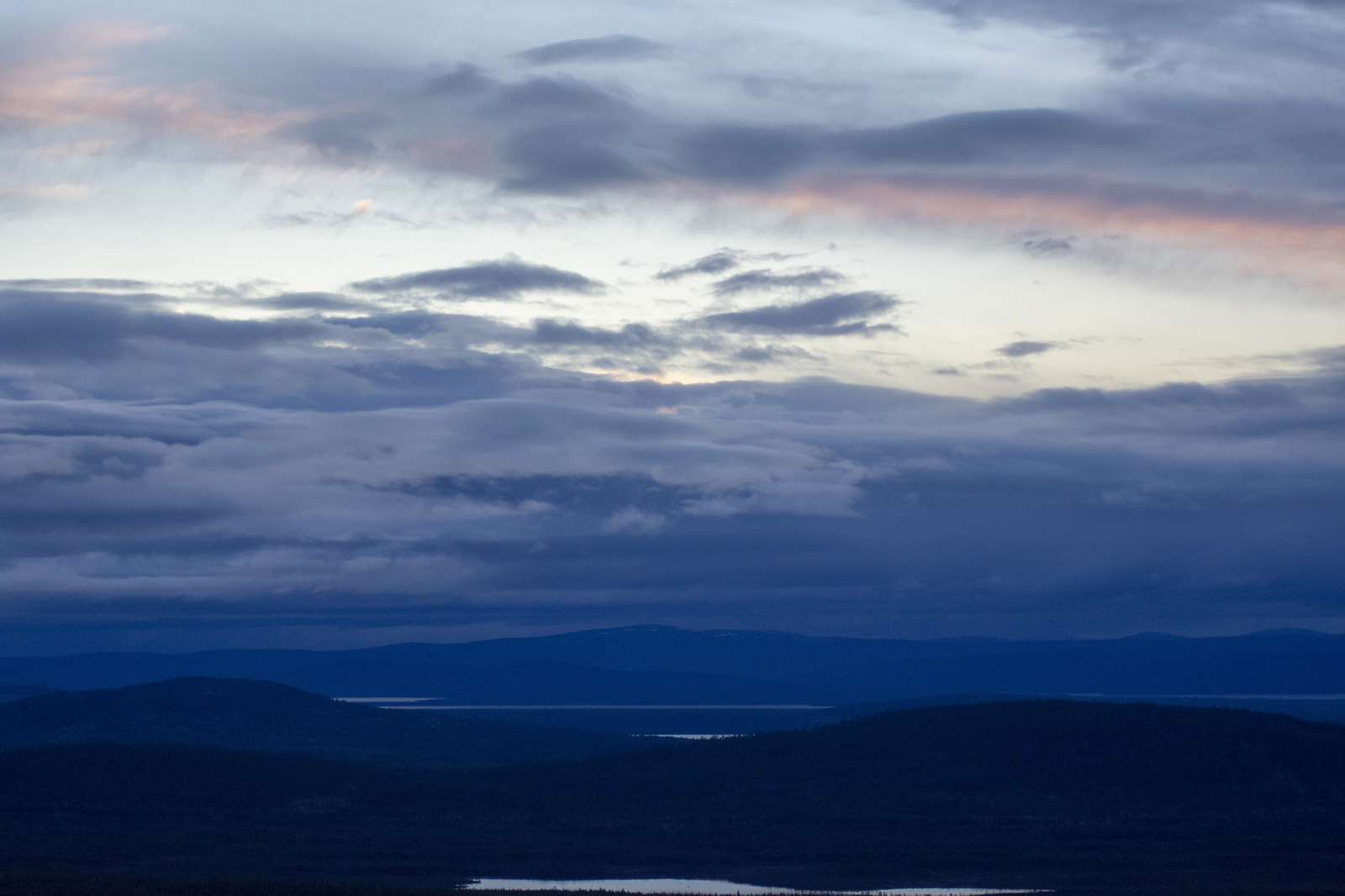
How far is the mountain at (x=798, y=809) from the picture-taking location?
115m

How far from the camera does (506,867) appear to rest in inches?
4624

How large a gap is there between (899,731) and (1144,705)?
33.7m

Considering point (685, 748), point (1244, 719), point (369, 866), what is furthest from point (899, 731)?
point (369, 866)

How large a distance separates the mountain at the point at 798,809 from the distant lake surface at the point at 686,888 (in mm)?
3015

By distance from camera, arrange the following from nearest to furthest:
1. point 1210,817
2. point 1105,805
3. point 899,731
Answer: point 1210,817 < point 1105,805 < point 899,731

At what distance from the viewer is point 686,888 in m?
106

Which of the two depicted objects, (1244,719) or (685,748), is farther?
(685,748)

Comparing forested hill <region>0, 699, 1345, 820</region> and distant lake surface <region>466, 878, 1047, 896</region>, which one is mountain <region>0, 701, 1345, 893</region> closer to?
forested hill <region>0, 699, 1345, 820</region>

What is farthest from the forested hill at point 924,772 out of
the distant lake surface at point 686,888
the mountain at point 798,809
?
the distant lake surface at point 686,888

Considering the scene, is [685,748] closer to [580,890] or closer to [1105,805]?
[1105,805]

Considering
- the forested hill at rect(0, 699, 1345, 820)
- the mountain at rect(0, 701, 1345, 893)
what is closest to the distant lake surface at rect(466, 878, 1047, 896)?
the mountain at rect(0, 701, 1345, 893)

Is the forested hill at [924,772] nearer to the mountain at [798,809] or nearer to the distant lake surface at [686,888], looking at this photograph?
the mountain at [798,809]

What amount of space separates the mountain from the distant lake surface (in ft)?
9.89

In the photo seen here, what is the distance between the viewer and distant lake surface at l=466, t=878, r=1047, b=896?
10175cm
